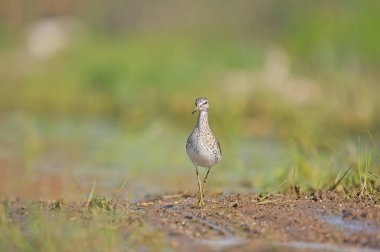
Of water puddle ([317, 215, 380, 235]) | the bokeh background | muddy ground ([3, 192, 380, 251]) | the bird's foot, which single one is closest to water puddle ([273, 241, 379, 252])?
muddy ground ([3, 192, 380, 251])

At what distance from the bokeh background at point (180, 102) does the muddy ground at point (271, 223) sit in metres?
0.66

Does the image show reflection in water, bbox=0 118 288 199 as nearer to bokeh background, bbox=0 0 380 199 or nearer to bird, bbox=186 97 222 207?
bokeh background, bbox=0 0 380 199

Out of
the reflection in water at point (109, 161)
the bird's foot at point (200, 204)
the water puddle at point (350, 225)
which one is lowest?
the water puddle at point (350, 225)

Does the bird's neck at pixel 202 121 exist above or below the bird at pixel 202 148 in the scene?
above

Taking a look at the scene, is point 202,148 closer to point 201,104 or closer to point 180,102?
point 201,104

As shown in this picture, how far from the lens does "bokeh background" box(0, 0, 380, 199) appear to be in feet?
36.2

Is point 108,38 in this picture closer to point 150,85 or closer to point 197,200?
point 150,85

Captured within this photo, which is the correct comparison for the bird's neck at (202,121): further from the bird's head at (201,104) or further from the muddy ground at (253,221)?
the muddy ground at (253,221)

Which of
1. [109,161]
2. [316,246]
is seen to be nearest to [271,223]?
[316,246]

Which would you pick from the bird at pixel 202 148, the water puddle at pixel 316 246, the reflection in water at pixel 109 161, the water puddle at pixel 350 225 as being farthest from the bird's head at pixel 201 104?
the water puddle at pixel 316 246

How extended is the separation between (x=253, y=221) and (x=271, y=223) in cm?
15

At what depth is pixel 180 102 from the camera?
1709 centimetres

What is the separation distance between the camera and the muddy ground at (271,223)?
6.48 metres

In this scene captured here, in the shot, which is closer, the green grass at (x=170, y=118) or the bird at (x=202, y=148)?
the bird at (x=202, y=148)
